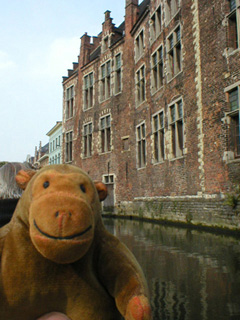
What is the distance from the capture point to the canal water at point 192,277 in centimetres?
297

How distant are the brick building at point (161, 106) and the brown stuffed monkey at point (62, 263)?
25.6ft

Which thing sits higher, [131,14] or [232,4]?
[131,14]

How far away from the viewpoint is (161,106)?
45.1 ft

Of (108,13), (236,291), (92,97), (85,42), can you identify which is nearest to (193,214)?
(236,291)

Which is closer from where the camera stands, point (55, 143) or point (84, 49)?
point (84, 49)

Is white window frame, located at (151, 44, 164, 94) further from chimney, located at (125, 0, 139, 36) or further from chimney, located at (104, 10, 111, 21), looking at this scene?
chimney, located at (104, 10, 111, 21)

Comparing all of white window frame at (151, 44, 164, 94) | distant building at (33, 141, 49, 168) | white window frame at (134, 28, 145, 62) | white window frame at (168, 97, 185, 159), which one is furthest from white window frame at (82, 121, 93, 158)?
distant building at (33, 141, 49, 168)

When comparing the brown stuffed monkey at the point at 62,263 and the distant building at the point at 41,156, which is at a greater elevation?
the distant building at the point at 41,156

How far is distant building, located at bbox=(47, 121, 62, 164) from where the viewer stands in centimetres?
3536

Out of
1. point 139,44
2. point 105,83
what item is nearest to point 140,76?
point 139,44

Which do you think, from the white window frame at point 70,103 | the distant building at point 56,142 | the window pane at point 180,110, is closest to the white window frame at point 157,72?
the window pane at point 180,110

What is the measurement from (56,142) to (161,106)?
82.3 ft

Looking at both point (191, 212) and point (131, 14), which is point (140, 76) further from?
point (191, 212)

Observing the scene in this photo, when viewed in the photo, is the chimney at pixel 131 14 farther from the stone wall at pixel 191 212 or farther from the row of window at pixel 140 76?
the stone wall at pixel 191 212
